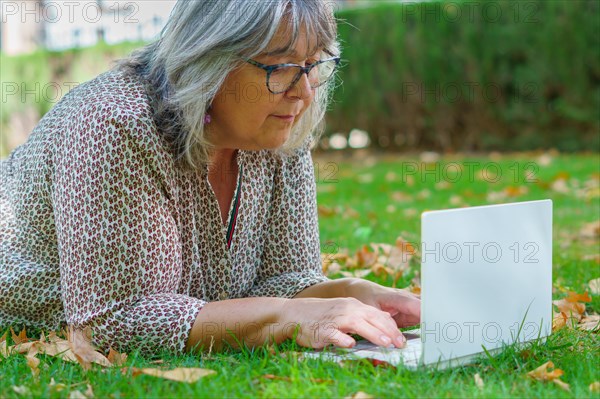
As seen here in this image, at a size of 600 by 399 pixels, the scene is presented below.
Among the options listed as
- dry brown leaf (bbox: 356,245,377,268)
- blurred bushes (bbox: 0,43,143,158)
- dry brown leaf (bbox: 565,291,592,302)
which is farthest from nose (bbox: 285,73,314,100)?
blurred bushes (bbox: 0,43,143,158)

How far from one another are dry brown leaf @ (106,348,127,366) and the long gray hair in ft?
1.90

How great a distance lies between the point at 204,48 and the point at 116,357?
0.86 m

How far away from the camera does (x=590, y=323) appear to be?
105 inches

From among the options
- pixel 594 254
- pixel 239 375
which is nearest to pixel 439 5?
pixel 594 254

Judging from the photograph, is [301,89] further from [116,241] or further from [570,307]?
[570,307]

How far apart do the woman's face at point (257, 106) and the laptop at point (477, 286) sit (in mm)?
651

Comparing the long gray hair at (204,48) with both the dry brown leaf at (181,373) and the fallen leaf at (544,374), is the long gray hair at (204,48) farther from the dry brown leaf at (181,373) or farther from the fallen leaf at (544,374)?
the fallen leaf at (544,374)

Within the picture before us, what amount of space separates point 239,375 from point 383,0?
30.0 ft

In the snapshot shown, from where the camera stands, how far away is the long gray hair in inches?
87.4

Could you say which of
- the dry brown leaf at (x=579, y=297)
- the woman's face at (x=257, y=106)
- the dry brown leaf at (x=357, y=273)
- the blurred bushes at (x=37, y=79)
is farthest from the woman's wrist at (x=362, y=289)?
the blurred bushes at (x=37, y=79)

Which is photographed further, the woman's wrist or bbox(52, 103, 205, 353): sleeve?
the woman's wrist

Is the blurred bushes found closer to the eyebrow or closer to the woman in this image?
the woman

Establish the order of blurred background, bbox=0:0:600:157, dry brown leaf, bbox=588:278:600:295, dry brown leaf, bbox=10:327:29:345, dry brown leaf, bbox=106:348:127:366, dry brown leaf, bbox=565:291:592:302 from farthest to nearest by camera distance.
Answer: blurred background, bbox=0:0:600:157 < dry brown leaf, bbox=588:278:600:295 < dry brown leaf, bbox=565:291:592:302 < dry brown leaf, bbox=10:327:29:345 < dry brown leaf, bbox=106:348:127:366

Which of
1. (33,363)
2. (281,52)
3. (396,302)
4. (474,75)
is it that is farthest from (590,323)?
(474,75)
